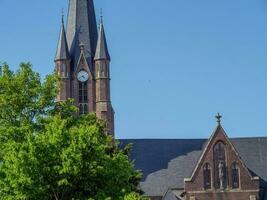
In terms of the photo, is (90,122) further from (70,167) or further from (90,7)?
(90,7)

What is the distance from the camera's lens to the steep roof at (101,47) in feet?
233

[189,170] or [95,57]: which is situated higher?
[95,57]

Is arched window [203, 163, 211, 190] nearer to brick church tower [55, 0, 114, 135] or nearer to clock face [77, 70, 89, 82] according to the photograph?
brick church tower [55, 0, 114, 135]

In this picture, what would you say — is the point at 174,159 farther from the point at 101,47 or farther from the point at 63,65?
the point at 63,65

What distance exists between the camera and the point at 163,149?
69812 millimetres

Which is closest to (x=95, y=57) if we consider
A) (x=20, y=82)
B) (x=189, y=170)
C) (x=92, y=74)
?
(x=92, y=74)

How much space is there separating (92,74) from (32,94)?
32.1 m

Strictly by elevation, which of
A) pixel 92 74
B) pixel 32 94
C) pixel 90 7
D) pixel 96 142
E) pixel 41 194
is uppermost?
pixel 90 7

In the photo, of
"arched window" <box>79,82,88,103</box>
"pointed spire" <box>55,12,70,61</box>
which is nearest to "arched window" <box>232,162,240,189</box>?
"arched window" <box>79,82,88,103</box>

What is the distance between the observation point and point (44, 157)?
109ft

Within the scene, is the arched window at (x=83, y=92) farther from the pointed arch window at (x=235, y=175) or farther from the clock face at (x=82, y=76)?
the pointed arch window at (x=235, y=175)

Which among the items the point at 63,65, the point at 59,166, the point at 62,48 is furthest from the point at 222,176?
the point at 59,166

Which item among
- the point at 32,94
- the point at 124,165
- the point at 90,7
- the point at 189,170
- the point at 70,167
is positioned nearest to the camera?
the point at 70,167

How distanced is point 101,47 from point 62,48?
3.72 meters
